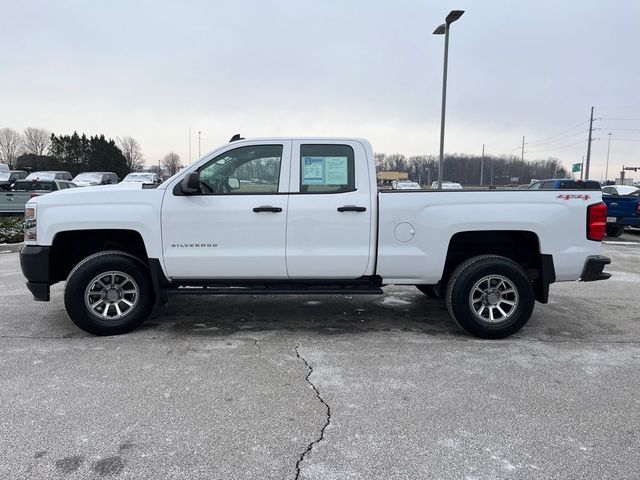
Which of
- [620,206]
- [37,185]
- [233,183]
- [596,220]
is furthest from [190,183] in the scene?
[37,185]

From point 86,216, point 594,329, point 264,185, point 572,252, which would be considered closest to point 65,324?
point 86,216

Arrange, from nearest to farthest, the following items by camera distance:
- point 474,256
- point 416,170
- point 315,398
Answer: point 315,398 → point 474,256 → point 416,170

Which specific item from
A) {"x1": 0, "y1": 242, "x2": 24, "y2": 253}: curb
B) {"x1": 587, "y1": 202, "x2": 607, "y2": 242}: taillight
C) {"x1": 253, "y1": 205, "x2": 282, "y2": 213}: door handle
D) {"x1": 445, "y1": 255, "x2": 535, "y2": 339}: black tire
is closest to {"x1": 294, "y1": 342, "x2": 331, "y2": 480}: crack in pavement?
{"x1": 253, "y1": 205, "x2": 282, "y2": 213}: door handle

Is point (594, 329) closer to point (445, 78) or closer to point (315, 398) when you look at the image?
point (315, 398)

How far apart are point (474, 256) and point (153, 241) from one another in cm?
339

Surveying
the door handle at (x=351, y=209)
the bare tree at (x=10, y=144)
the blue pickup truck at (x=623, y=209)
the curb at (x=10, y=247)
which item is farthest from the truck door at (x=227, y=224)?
the bare tree at (x=10, y=144)

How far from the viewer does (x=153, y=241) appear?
4871 millimetres

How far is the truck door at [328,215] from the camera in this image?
488 cm

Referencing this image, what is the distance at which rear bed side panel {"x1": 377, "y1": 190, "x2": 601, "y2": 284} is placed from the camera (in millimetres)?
4906

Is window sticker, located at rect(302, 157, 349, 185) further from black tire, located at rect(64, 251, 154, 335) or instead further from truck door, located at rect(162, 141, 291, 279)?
black tire, located at rect(64, 251, 154, 335)

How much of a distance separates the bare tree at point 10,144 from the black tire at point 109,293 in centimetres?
12365

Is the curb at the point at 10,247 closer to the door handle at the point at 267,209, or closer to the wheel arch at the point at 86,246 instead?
the wheel arch at the point at 86,246

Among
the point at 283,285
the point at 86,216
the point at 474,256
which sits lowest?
the point at 283,285

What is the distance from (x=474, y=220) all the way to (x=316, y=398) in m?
2.47
